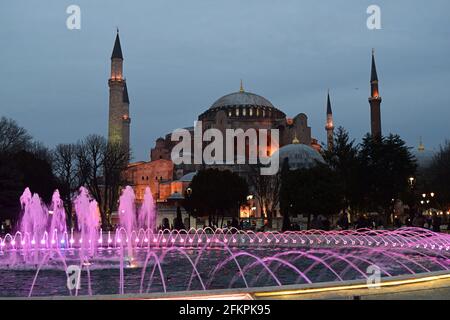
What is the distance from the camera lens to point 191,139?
2751 inches

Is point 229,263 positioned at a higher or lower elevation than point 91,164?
lower

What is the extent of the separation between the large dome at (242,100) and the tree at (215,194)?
32.1m

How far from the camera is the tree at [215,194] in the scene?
39938mm

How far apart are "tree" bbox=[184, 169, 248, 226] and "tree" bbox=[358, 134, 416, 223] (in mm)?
10434

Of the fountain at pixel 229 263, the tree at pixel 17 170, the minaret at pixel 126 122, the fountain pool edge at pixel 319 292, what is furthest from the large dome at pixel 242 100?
the fountain pool edge at pixel 319 292

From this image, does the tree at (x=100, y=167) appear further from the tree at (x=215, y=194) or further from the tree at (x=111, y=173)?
the tree at (x=215, y=194)

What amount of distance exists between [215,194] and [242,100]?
116ft

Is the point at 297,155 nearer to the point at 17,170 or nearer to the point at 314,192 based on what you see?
the point at 314,192

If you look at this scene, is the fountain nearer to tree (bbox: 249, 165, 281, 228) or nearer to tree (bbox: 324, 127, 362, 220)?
tree (bbox: 324, 127, 362, 220)

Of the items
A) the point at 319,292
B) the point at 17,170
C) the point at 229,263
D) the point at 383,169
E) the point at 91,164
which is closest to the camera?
the point at 319,292

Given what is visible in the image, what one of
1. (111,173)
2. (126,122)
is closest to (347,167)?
(111,173)

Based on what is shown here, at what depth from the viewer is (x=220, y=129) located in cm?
6681

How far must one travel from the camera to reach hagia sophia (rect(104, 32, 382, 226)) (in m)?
54.2
